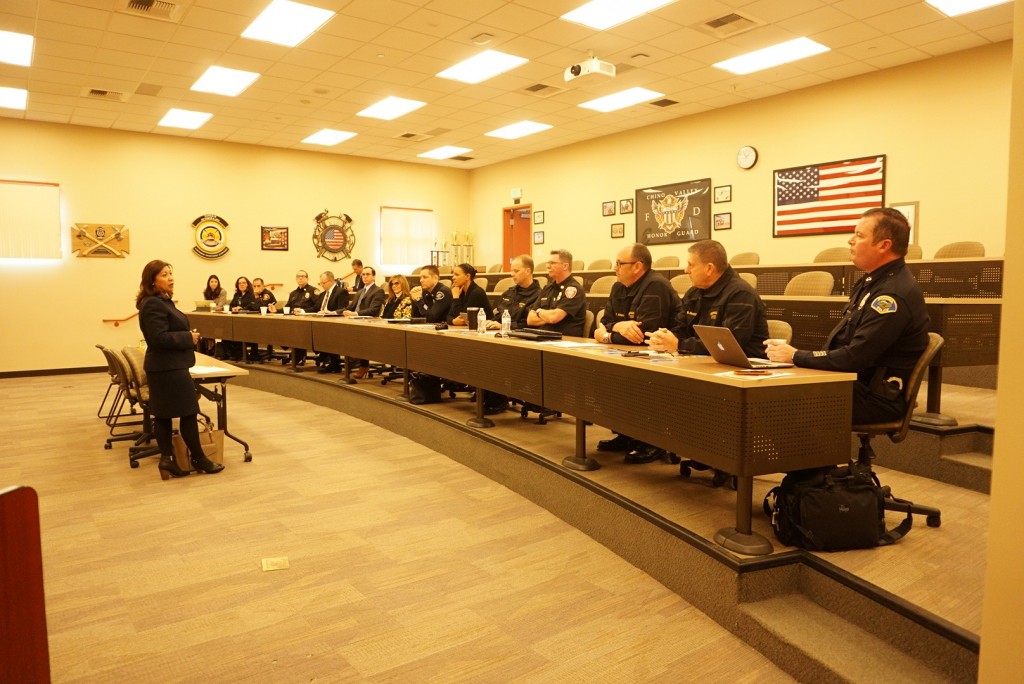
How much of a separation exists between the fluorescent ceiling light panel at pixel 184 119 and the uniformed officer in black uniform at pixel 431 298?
4799 millimetres

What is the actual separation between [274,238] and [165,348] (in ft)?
25.6

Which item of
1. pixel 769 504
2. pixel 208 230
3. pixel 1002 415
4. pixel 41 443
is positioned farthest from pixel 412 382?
pixel 208 230

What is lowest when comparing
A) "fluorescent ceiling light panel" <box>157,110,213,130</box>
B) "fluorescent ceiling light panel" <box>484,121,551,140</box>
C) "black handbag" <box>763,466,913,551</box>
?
"black handbag" <box>763,466,913,551</box>

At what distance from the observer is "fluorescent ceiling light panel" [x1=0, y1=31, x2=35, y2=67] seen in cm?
634

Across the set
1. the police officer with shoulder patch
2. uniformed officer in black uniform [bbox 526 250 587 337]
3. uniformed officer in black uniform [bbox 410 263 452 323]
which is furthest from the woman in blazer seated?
the police officer with shoulder patch

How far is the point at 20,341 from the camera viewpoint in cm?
945

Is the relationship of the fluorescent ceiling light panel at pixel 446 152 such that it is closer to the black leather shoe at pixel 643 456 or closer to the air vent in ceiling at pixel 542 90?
the air vent in ceiling at pixel 542 90

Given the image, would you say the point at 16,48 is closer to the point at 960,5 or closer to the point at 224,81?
the point at 224,81

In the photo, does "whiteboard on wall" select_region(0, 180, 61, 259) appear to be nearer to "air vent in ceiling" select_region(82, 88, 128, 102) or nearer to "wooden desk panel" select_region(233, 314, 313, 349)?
"air vent in ceiling" select_region(82, 88, 128, 102)

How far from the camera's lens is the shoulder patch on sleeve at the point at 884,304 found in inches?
106

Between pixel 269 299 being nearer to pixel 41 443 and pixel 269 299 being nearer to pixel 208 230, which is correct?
pixel 208 230

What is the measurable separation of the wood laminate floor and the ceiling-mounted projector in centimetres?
406

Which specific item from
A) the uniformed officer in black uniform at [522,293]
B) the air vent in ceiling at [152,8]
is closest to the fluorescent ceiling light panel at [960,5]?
the uniformed officer in black uniform at [522,293]

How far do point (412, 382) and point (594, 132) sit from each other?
20.3 ft
